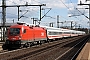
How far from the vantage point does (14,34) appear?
2905cm

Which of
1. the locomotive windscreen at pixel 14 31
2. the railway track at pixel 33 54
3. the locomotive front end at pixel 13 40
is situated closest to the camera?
the railway track at pixel 33 54

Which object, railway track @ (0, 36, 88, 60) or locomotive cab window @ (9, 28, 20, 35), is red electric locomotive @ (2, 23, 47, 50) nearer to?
locomotive cab window @ (9, 28, 20, 35)

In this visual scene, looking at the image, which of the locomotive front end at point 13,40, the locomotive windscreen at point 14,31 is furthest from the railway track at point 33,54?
the locomotive windscreen at point 14,31

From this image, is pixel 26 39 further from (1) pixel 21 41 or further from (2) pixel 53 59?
(2) pixel 53 59

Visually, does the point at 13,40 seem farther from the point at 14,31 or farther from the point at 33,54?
the point at 33,54

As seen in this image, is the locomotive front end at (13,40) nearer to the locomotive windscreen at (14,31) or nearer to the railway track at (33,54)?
the locomotive windscreen at (14,31)

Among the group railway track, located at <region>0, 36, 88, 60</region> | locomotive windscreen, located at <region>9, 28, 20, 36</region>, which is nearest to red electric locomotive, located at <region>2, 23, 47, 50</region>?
locomotive windscreen, located at <region>9, 28, 20, 36</region>

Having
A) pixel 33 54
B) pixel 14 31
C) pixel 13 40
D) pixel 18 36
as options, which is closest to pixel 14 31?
pixel 14 31

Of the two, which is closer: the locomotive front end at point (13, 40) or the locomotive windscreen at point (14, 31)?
the locomotive front end at point (13, 40)

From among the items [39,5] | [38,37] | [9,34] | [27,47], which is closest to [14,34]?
[9,34]

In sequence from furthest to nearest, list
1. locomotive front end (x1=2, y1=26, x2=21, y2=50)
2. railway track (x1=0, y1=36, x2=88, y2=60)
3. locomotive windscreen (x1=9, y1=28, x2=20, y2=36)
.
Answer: locomotive windscreen (x1=9, y1=28, x2=20, y2=36), locomotive front end (x1=2, y1=26, x2=21, y2=50), railway track (x1=0, y1=36, x2=88, y2=60)

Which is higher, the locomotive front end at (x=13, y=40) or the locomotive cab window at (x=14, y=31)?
the locomotive cab window at (x=14, y=31)

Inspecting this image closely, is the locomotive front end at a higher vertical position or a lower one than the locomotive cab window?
lower

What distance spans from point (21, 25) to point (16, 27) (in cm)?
77
